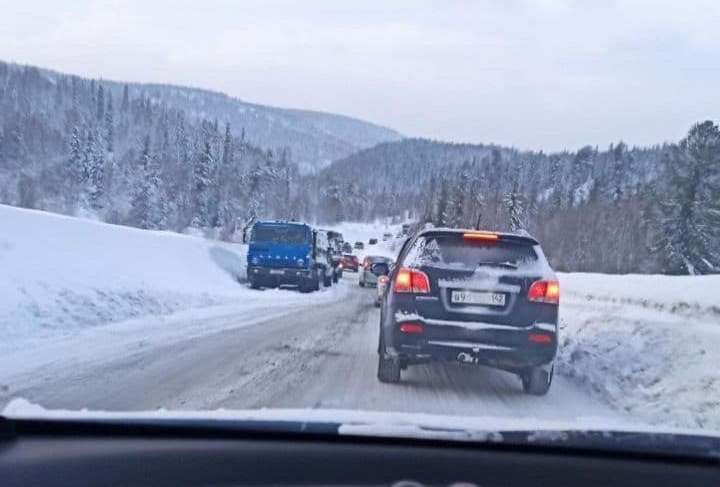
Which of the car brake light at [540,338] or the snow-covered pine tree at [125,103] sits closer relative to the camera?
the car brake light at [540,338]

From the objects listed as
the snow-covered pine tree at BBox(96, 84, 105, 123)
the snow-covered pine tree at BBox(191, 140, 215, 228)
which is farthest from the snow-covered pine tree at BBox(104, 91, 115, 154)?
the snow-covered pine tree at BBox(191, 140, 215, 228)

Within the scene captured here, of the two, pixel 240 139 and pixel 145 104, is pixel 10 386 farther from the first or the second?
pixel 145 104

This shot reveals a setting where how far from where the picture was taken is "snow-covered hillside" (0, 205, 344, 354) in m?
12.7

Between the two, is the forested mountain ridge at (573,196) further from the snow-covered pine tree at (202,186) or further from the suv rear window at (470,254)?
the snow-covered pine tree at (202,186)

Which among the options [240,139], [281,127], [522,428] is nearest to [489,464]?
[522,428]

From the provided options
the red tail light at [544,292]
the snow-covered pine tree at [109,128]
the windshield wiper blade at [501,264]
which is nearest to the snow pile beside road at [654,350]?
the red tail light at [544,292]

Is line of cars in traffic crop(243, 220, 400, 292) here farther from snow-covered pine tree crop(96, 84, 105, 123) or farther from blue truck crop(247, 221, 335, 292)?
snow-covered pine tree crop(96, 84, 105, 123)

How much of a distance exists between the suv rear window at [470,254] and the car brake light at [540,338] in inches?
28.2

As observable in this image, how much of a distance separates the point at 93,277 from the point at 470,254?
1069 cm

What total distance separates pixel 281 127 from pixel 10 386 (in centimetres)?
14373

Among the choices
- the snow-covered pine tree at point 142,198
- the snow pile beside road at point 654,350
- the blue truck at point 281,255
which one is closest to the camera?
the snow pile beside road at point 654,350

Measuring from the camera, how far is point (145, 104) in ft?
414

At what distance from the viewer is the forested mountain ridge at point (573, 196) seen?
143 feet

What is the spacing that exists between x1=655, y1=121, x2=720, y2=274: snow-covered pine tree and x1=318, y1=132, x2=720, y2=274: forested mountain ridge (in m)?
0.05
